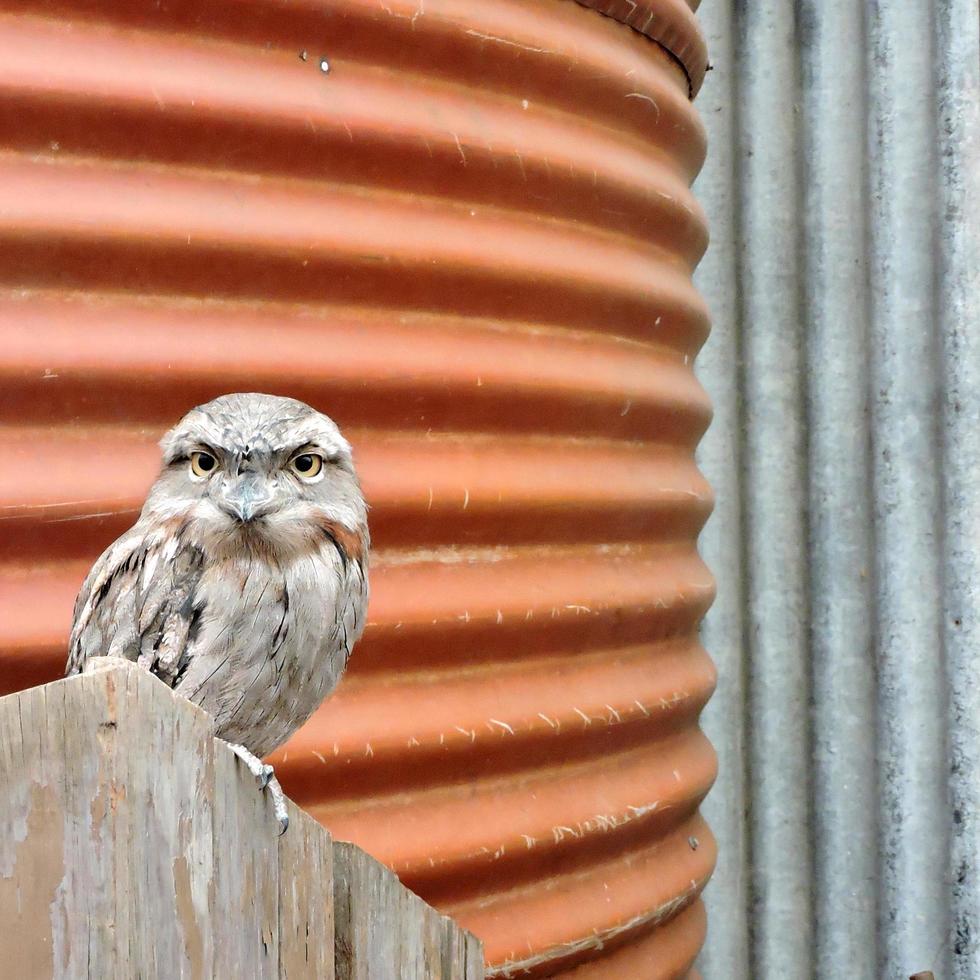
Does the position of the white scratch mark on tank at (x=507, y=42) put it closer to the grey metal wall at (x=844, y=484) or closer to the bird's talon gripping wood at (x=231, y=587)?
the bird's talon gripping wood at (x=231, y=587)

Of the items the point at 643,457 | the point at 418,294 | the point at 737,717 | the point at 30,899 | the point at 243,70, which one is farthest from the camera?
the point at 737,717

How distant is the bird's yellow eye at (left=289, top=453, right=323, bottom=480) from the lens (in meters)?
1.85

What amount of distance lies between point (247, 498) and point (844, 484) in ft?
7.36

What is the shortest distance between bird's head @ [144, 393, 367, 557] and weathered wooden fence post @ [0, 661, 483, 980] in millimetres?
714

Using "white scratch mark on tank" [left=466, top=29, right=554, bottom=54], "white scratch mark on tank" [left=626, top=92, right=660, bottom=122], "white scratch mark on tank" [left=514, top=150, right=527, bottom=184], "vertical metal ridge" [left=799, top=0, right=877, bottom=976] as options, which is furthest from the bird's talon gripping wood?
"vertical metal ridge" [left=799, top=0, right=877, bottom=976]

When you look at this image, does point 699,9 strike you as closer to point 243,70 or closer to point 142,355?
point 243,70

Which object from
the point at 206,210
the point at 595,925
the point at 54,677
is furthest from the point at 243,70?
the point at 595,925

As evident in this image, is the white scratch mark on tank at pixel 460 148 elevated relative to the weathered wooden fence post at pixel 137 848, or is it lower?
elevated

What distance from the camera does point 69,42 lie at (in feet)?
5.84

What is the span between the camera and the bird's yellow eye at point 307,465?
1851mm

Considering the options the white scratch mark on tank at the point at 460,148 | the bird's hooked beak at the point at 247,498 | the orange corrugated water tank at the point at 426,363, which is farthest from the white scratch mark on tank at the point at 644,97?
the bird's hooked beak at the point at 247,498

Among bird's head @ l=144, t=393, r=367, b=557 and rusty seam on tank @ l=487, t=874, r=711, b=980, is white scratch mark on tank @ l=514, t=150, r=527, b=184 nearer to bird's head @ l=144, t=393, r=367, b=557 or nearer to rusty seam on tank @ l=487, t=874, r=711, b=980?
bird's head @ l=144, t=393, r=367, b=557

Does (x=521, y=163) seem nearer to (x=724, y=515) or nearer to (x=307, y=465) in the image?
(x=307, y=465)

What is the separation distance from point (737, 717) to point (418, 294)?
2.00 m
